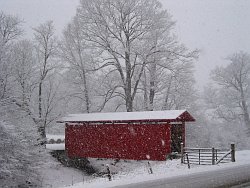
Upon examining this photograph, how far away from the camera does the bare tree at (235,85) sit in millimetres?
42469

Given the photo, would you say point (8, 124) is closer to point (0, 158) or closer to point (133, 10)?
point (0, 158)

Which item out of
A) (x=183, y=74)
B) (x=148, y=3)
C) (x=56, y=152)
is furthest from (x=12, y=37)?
(x=183, y=74)

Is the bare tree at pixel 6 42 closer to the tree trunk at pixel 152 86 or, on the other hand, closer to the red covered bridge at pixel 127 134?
the red covered bridge at pixel 127 134

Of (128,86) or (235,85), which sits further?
(235,85)

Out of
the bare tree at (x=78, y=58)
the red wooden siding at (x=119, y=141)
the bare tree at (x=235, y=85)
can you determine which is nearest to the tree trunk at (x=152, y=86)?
the bare tree at (x=78, y=58)

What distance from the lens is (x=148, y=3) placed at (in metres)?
33.2

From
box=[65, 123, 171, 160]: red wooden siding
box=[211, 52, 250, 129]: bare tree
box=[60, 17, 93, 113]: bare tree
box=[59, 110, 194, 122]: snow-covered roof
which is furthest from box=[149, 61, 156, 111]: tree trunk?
box=[211, 52, 250, 129]: bare tree

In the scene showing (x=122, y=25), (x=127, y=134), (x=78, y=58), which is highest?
(x=122, y=25)

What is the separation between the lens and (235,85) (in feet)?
142

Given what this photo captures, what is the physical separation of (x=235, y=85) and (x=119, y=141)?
857 inches

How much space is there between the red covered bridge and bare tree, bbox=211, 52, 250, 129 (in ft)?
64.5

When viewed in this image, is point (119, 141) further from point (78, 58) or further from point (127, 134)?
point (78, 58)

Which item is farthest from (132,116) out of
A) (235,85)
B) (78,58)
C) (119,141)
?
(235,85)

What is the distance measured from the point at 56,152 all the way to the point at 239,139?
773 inches
